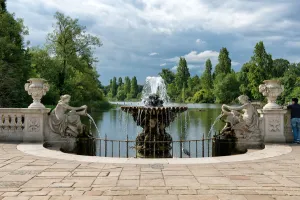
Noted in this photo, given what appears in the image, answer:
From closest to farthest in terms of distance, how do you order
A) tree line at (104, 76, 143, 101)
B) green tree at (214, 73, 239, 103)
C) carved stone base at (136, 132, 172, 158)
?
carved stone base at (136, 132, 172, 158) → green tree at (214, 73, 239, 103) → tree line at (104, 76, 143, 101)

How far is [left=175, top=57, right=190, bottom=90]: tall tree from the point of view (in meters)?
91.7

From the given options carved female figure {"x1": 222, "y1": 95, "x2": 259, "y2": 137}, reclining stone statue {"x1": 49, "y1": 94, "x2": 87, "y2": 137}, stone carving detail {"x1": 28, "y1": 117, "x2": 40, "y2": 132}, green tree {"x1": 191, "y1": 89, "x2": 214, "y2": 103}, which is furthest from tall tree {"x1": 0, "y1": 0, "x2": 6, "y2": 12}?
green tree {"x1": 191, "y1": 89, "x2": 214, "y2": 103}

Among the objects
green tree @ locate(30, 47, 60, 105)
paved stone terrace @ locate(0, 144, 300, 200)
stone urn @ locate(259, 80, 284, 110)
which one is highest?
green tree @ locate(30, 47, 60, 105)

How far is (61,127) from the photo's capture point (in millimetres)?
10531

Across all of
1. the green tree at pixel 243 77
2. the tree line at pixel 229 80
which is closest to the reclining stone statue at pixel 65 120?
the tree line at pixel 229 80

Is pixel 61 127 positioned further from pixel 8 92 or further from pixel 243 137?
pixel 8 92

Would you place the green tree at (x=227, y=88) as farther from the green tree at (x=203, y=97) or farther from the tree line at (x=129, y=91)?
the tree line at (x=129, y=91)

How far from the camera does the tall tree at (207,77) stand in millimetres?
88062

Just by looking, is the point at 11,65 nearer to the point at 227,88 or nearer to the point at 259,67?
the point at 259,67

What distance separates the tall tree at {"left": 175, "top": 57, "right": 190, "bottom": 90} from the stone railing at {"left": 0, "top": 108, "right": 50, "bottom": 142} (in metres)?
82.5

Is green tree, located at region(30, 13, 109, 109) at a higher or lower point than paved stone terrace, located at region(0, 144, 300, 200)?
higher

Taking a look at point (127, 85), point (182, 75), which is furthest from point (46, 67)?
point (127, 85)

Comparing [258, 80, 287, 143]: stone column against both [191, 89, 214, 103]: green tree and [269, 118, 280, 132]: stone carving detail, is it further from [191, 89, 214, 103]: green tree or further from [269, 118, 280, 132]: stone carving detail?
[191, 89, 214, 103]: green tree

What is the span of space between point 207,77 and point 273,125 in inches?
3171
